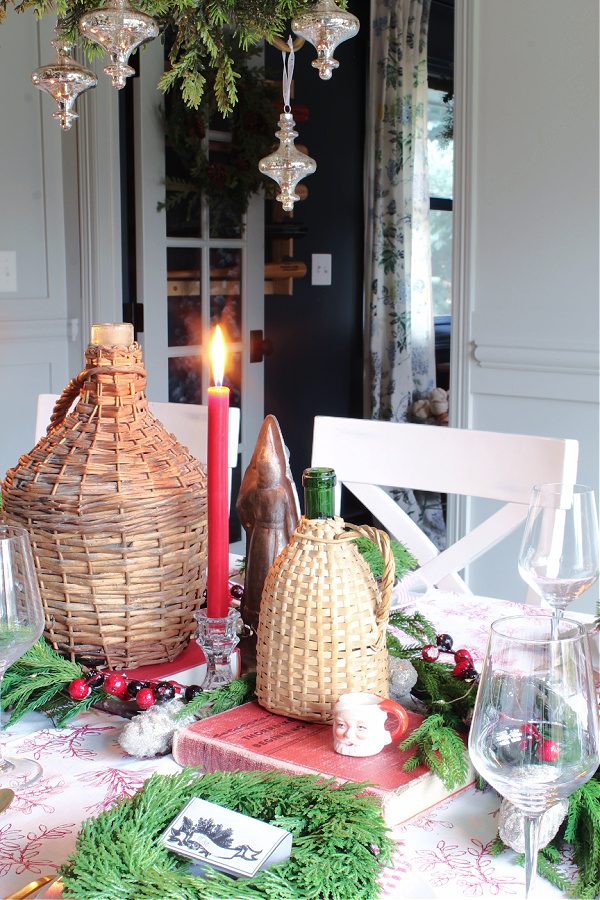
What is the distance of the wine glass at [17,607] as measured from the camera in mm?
804

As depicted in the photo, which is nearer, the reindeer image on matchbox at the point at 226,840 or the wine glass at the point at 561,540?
the reindeer image on matchbox at the point at 226,840

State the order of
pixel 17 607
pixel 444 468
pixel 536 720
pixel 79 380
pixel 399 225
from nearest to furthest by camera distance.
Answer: pixel 536 720 → pixel 17 607 → pixel 79 380 → pixel 444 468 → pixel 399 225

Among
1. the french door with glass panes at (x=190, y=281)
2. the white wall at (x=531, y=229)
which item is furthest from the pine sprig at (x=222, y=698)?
the french door with glass panes at (x=190, y=281)

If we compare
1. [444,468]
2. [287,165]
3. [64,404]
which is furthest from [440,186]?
[64,404]

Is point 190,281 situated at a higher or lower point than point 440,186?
lower

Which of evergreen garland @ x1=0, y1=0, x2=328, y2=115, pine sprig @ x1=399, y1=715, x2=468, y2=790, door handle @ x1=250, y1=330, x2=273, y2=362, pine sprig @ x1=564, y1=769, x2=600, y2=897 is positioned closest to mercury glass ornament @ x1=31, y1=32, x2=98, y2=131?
evergreen garland @ x1=0, y1=0, x2=328, y2=115

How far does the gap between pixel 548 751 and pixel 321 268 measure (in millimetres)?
3654

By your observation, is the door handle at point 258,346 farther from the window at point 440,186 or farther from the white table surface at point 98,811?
the white table surface at point 98,811

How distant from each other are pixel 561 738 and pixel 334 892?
17 centimetres

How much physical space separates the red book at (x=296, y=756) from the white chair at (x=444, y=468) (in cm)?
62

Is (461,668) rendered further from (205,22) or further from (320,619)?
(205,22)

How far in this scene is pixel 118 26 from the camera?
96 centimetres

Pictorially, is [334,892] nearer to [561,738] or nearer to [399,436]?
[561,738]

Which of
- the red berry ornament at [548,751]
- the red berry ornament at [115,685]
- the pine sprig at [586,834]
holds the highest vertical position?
the red berry ornament at [548,751]
